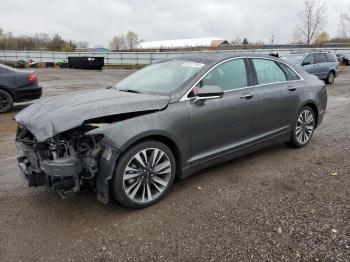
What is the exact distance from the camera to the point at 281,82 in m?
4.89

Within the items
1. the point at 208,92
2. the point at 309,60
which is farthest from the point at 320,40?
the point at 208,92

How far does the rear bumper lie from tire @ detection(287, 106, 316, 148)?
718cm

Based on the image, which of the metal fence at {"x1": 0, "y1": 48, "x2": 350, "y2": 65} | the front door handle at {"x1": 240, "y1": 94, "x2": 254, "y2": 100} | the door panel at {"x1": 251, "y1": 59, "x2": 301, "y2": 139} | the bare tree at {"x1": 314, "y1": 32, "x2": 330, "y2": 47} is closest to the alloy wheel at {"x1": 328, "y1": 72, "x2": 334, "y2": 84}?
the door panel at {"x1": 251, "y1": 59, "x2": 301, "y2": 139}

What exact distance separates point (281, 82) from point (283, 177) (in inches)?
59.8

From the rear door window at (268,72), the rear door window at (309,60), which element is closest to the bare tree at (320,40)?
the rear door window at (309,60)

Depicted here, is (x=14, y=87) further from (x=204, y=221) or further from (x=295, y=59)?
(x=295, y=59)

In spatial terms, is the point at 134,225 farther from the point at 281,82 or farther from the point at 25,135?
the point at 281,82

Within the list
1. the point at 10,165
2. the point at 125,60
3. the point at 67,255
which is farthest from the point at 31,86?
the point at 125,60

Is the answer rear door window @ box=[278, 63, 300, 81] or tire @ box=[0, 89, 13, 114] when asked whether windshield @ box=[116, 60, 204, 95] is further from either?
tire @ box=[0, 89, 13, 114]

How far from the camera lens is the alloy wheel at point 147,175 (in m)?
3.28

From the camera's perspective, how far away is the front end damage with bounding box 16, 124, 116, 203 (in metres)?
3.00

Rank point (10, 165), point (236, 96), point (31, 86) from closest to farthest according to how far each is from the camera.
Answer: point (236, 96) → point (10, 165) → point (31, 86)

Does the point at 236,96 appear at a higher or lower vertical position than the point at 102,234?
higher

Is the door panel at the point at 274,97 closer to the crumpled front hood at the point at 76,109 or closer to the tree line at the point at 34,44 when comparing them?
the crumpled front hood at the point at 76,109
